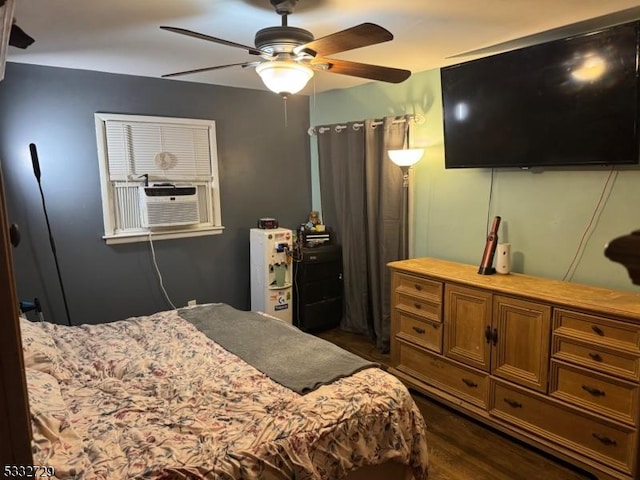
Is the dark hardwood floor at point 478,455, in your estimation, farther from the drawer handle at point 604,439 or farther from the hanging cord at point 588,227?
the hanging cord at point 588,227

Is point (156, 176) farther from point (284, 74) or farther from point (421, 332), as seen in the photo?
point (421, 332)

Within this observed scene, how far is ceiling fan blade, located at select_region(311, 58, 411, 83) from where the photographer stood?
2.16 meters

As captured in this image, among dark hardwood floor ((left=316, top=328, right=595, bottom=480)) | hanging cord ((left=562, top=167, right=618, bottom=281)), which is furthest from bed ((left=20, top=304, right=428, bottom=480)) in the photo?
hanging cord ((left=562, top=167, right=618, bottom=281))

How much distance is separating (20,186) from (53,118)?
22.9 inches

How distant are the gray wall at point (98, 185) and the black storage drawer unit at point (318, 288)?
0.59 meters

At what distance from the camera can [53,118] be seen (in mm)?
3396

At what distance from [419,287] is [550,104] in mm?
1402

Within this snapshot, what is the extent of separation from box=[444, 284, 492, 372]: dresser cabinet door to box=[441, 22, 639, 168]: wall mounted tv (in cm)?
88

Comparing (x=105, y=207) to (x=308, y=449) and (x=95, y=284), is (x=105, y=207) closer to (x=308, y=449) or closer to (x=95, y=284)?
(x=95, y=284)

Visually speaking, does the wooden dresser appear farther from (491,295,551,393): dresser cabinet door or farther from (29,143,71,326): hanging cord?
(29,143,71,326): hanging cord

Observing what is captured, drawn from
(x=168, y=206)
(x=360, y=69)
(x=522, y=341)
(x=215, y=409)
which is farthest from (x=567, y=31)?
(x=168, y=206)

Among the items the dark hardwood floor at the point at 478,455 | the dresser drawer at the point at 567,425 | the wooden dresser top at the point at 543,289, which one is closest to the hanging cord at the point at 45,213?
the wooden dresser top at the point at 543,289

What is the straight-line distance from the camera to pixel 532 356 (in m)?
2.46

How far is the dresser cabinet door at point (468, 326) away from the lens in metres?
2.68
